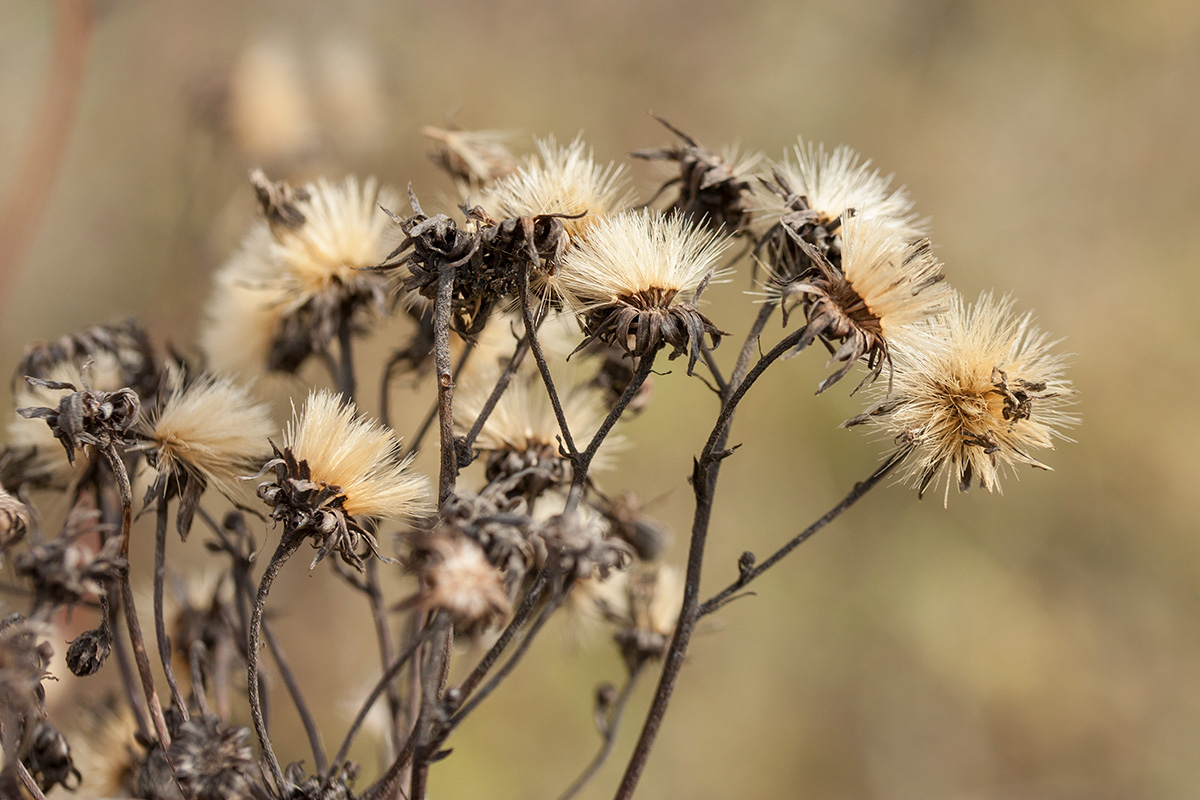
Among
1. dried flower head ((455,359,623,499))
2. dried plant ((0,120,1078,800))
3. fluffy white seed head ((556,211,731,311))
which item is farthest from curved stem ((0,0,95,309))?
fluffy white seed head ((556,211,731,311))

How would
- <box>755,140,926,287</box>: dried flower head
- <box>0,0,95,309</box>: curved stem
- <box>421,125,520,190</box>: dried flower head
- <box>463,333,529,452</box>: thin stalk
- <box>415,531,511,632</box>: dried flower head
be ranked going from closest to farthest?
<box>415,531,511,632</box>: dried flower head
<box>463,333,529,452</box>: thin stalk
<box>755,140,926,287</box>: dried flower head
<box>421,125,520,190</box>: dried flower head
<box>0,0,95,309</box>: curved stem

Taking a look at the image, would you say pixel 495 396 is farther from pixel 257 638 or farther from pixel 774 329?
pixel 774 329

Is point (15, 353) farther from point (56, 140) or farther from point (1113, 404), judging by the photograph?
point (1113, 404)

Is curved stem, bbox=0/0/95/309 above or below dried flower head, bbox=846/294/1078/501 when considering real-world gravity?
above

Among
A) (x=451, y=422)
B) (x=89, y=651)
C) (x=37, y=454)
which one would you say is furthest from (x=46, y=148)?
(x=451, y=422)

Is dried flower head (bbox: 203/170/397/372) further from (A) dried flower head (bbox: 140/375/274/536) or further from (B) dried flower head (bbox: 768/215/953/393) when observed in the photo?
(B) dried flower head (bbox: 768/215/953/393)

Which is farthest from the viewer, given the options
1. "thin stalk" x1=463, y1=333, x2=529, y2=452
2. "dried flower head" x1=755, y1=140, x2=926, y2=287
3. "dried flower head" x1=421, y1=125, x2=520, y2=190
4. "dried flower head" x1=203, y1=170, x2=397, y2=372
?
"dried flower head" x1=421, y1=125, x2=520, y2=190

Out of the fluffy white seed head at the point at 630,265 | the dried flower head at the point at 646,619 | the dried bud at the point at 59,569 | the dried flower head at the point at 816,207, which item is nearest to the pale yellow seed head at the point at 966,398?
the dried flower head at the point at 816,207

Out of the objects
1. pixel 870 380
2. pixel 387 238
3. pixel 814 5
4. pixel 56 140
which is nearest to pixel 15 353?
pixel 56 140
